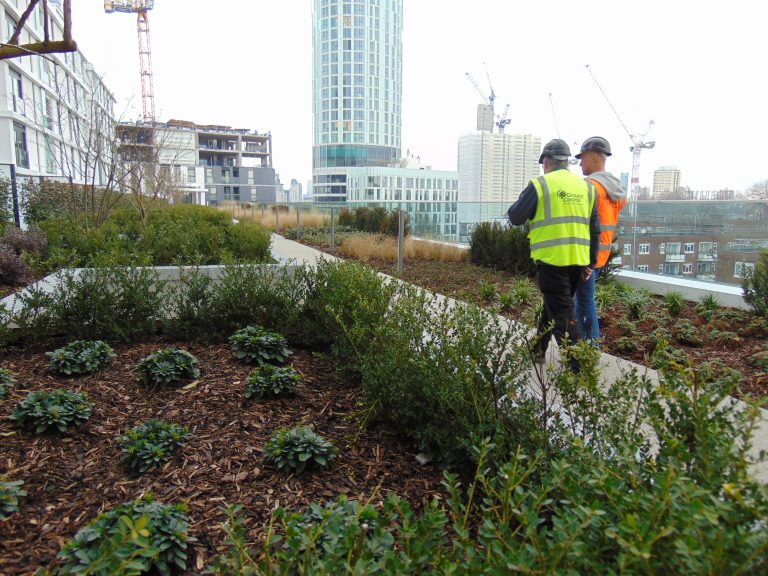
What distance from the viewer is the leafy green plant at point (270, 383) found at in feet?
13.7

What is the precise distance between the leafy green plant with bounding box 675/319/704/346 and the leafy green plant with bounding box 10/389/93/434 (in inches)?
222

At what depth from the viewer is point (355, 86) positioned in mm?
147500

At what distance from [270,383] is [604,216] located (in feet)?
11.0

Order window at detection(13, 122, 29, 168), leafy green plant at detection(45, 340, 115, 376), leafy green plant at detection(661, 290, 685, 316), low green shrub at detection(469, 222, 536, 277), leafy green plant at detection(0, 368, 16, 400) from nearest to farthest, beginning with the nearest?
leafy green plant at detection(0, 368, 16, 400)
leafy green plant at detection(45, 340, 115, 376)
leafy green plant at detection(661, 290, 685, 316)
low green shrub at detection(469, 222, 536, 277)
window at detection(13, 122, 29, 168)

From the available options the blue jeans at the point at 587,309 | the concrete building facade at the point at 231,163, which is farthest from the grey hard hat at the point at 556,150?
the concrete building facade at the point at 231,163

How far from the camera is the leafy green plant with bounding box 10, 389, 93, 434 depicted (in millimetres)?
3549

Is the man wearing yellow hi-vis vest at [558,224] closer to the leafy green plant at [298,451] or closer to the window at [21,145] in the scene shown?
the leafy green plant at [298,451]

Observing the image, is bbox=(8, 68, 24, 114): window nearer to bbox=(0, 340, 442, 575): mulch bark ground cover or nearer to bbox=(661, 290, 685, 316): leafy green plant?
bbox=(0, 340, 442, 575): mulch bark ground cover

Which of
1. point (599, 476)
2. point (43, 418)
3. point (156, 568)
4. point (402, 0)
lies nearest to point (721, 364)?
point (599, 476)

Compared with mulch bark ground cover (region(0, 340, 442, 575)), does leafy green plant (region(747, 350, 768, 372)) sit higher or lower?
higher

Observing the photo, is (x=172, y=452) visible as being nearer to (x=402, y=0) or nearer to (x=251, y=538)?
(x=251, y=538)

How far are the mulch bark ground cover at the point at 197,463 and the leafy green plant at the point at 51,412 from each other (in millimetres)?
68

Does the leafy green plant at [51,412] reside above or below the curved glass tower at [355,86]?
below

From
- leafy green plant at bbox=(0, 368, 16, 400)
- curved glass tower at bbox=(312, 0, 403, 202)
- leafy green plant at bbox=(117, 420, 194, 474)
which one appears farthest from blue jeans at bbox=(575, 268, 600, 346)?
curved glass tower at bbox=(312, 0, 403, 202)
